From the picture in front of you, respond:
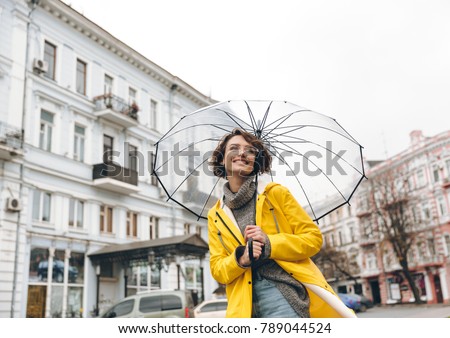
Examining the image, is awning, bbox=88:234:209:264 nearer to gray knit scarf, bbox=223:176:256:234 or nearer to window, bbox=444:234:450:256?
gray knit scarf, bbox=223:176:256:234

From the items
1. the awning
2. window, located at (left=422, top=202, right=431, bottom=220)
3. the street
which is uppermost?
window, located at (left=422, top=202, right=431, bottom=220)

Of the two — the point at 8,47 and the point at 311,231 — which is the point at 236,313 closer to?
the point at 311,231

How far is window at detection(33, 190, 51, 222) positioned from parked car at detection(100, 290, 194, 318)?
5.79 metres

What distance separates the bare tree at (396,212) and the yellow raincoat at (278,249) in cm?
3475

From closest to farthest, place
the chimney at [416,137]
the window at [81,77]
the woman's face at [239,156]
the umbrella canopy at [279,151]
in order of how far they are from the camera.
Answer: the woman's face at [239,156] → the umbrella canopy at [279,151] → the window at [81,77] → the chimney at [416,137]

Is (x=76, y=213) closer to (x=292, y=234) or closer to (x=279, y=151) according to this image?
(x=279, y=151)

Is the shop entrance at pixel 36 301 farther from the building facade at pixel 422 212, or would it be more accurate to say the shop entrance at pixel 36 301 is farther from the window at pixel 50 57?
the building facade at pixel 422 212

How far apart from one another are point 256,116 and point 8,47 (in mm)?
15849

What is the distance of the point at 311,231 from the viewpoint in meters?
2.14

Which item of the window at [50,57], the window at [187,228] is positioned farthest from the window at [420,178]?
the window at [50,57]

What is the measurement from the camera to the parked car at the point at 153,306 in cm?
1248

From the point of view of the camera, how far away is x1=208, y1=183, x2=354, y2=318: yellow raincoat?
6.72ft

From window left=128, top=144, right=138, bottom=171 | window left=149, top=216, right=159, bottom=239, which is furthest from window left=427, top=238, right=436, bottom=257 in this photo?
window left=128, top=144, right=138, bottom=171
